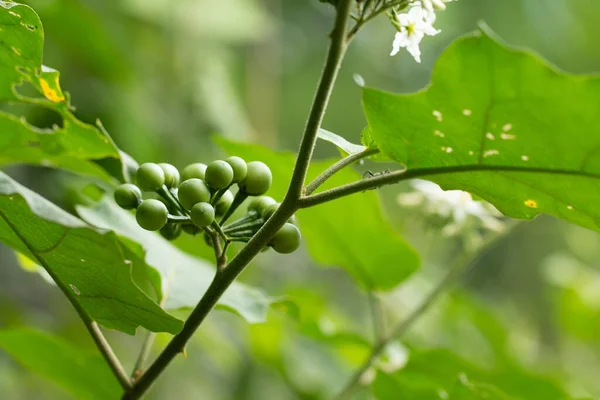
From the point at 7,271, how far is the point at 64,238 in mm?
2784

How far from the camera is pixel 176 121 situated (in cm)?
247

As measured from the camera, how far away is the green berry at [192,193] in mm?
616

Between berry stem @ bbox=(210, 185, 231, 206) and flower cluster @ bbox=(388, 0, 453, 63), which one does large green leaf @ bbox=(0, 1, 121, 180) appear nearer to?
berry stem @ bbox=(210, 185, 231, 206)

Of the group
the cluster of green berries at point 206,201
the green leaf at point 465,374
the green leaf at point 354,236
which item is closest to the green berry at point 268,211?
the cluster of green berries at point 206,201

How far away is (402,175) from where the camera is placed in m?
0.58

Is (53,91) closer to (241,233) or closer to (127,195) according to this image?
(127,195)

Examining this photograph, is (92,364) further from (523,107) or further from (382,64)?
(382,64)

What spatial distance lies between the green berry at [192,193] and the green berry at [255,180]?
5cm

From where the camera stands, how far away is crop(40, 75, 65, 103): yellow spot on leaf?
708 mm

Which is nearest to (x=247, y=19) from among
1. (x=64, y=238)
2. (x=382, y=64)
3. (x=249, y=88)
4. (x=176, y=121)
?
(x=249, y=88)

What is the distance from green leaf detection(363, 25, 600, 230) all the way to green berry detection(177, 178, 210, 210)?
0.54 ft

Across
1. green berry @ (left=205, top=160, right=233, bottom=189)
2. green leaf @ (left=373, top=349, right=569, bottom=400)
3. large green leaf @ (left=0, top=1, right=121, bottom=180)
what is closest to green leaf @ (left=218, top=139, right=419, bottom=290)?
green leaf @ (left=373, top=349, right=569, bottom=400)

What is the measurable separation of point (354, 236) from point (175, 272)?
1.07 ft

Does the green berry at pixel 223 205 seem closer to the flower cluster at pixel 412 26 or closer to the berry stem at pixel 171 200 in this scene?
the berry stem at pixel 171 200
